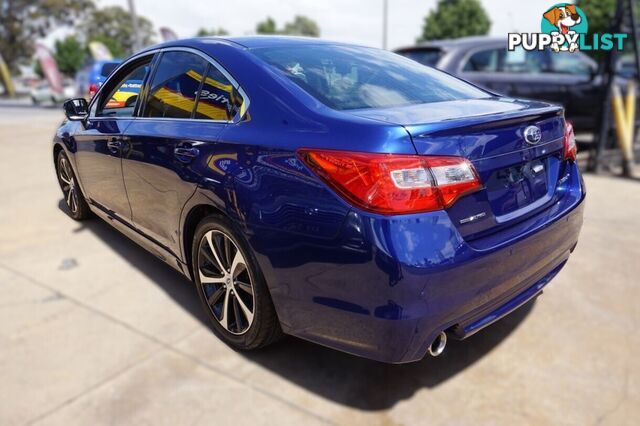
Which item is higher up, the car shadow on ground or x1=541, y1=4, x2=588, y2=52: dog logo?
x1=541, y1=4, x2=588, y2=52: dog logo

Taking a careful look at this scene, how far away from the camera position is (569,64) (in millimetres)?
6973

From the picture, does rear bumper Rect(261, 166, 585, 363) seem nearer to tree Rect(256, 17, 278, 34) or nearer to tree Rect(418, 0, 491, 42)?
tree Rect(418, 0, 491, 42)

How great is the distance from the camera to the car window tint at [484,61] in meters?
6.27

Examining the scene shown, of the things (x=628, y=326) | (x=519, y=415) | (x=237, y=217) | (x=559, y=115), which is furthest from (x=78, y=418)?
(x=628, y=326)

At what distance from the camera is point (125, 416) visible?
2.05 m

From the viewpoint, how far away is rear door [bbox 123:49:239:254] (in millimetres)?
2377

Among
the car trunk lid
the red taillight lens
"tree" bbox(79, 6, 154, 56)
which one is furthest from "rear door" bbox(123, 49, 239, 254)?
"tree" bbox(79, 6, 154, 56)

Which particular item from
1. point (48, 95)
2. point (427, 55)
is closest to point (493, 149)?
point (427, 55)

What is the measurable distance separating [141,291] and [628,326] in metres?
2.88

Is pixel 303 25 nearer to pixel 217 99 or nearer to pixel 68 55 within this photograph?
pixel 68 55

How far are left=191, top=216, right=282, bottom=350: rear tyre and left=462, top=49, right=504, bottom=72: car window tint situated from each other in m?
4.84

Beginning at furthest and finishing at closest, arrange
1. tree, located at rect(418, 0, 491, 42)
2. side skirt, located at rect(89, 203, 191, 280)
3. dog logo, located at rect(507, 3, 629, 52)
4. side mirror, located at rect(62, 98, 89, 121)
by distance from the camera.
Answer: tree, located at rect(418, 0, 491, 42)
dog logo, located at rect(507, 3, 629, 52)
side mirror, located at rect(62, 98, 89, 121)
side skirt, located at rect(89, 203, 191, 280)

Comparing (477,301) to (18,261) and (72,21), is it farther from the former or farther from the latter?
(72,21)

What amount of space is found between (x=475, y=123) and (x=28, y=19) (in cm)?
5458
